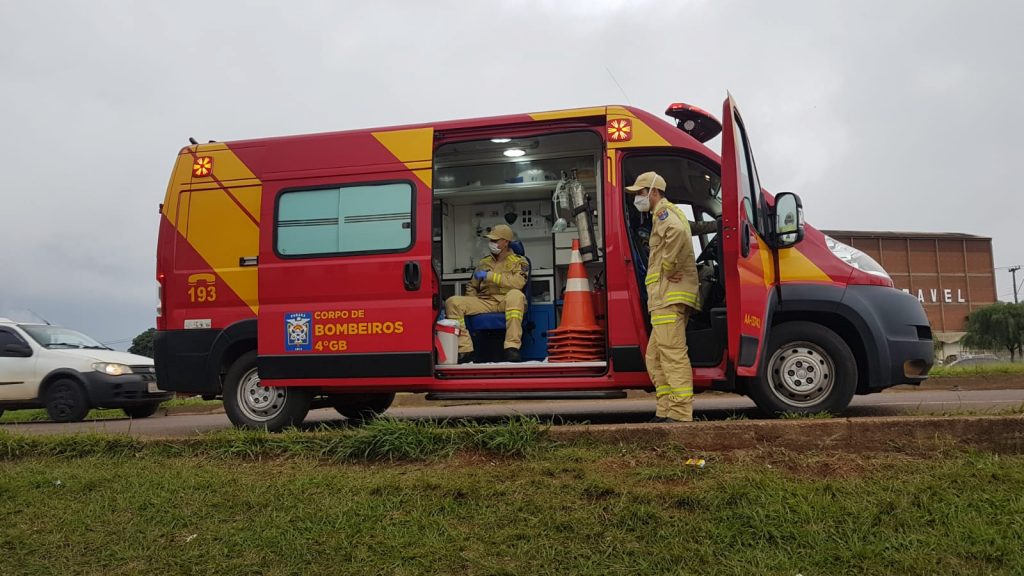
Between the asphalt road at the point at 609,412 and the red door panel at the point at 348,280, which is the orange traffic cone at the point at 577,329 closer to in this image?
the asphalt road at the point at 609,412

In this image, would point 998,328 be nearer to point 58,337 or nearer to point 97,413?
point 97,413

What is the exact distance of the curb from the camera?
13.0ft

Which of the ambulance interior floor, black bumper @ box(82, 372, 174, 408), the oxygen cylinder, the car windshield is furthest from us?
the car windshield

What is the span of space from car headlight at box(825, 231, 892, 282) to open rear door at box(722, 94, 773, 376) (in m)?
0.93

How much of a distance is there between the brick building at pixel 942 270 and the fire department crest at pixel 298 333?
47.3 metres

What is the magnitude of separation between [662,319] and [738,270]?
2.06 ft

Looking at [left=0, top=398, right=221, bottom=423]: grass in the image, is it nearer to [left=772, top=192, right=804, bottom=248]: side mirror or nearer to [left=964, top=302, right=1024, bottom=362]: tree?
[left=772, top=192, right=804, bottom=248]: side mirror

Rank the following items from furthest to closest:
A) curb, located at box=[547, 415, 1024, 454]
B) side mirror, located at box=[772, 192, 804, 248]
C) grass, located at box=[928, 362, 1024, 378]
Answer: grass, located at box=[928, 362, 1024, 378], side mirror, located at box=[772, 192, 804, 248], curb, located at box=[547, 415, 1024, 454]

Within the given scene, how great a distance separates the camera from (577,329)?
20.1 feet

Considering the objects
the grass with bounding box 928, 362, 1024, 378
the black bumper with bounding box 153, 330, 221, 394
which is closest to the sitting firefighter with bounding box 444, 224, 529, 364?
the black bumper with bounding box 153, 330, 221, 394

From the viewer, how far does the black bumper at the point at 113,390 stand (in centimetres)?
991

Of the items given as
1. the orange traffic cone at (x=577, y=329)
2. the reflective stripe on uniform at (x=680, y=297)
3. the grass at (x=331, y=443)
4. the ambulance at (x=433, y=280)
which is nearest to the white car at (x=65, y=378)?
the ambulance at (x=433, y=280)

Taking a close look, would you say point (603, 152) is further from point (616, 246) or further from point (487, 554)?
point (487, 554)

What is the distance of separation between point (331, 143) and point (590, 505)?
4.07 m
